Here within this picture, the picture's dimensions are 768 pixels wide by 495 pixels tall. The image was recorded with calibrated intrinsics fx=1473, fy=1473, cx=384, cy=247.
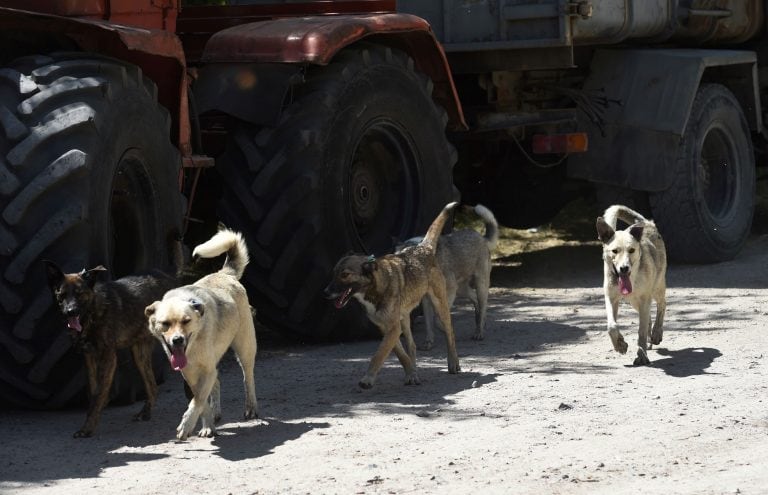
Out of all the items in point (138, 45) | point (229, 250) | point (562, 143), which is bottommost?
point (229, 250)

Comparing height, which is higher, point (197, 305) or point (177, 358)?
point (197, 305)

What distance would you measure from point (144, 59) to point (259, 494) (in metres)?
3.09

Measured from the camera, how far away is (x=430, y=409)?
715cm

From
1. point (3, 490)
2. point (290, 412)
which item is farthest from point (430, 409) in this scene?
point (3, 490)

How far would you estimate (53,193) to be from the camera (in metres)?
6.63

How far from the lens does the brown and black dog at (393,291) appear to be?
775 centimetres

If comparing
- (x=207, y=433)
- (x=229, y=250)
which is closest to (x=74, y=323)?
(x=207, y=433)

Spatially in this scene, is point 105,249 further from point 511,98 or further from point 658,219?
point 658,219

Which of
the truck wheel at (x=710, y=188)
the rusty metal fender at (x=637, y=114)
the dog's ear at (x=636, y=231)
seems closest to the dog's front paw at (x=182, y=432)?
the dog's ear at (x=636, y=231)

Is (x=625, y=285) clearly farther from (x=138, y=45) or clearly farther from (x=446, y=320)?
(x=138, y=45)

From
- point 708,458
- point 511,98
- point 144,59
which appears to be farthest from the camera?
point 511,98

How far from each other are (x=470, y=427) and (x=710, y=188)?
6.90 metres

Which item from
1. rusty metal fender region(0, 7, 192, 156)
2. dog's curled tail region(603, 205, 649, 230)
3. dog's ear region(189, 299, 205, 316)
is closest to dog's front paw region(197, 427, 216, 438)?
dog's ear region(189, 299, 205, 316)

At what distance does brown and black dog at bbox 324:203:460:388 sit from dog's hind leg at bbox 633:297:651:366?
1020 millimetres
